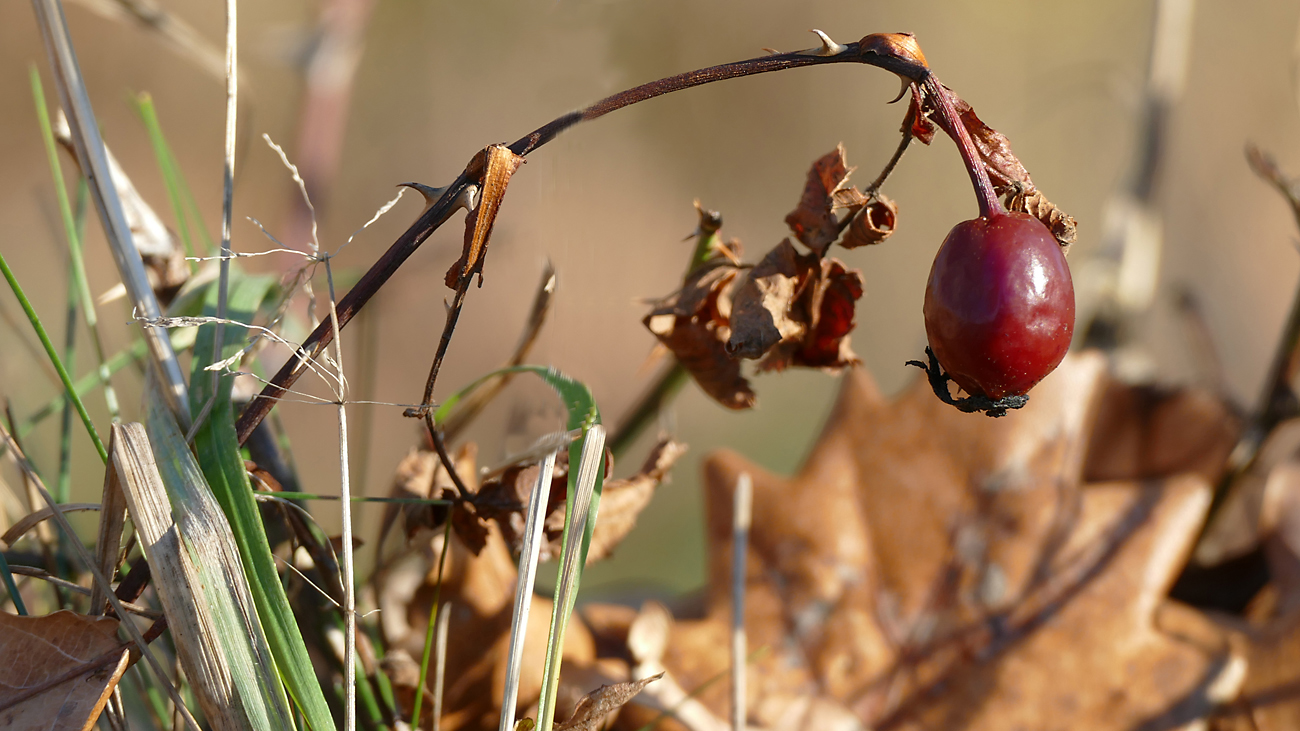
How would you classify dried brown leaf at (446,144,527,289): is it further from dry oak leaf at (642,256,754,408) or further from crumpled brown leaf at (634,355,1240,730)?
crumpled brown leaf at (634,355,1240,730)

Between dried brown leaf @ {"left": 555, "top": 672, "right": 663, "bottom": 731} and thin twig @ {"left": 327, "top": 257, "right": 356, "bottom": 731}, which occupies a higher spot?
thin twig @ {"left": 327, "top": 257, "right": 356, "bottom": 731}

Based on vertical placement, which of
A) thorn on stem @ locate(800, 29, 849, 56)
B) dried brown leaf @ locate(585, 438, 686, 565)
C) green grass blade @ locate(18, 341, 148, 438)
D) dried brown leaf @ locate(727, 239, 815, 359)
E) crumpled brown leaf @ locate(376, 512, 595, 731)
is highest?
thorn on stem @ locate(800, 29, 849, 56)

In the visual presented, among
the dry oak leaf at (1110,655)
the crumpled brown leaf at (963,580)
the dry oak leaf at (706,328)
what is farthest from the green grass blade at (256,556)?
the dry oak leaf at (1110,655)

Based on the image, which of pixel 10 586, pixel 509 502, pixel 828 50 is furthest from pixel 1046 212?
pixel 10 586

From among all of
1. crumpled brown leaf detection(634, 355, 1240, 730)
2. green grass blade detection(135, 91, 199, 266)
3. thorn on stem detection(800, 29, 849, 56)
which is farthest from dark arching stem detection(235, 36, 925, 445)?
crumpled brown leaf detection(634, 355, 1240, 730)

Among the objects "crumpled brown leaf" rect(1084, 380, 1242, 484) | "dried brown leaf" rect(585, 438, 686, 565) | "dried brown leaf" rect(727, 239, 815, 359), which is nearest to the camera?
"dried brown leaf" rect(727, 239, 815, 359)

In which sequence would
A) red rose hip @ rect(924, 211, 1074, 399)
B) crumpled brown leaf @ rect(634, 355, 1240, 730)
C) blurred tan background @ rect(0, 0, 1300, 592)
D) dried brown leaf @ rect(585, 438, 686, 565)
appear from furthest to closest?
blurred tan background @ rect(0, 0, 1300, 592), crumpled brown leaf @ rect(634, 355, 1240, 730), dried brown leaf @ rect(585, 438, 686, 565), red rose hip @ rect(924, 211, 1074, 399)
